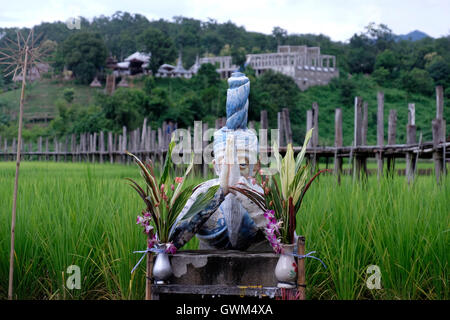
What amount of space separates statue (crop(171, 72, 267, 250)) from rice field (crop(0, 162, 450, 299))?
2.14ft

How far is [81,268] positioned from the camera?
3.96 meters

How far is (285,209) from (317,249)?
1143mm

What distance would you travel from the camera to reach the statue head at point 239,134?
3414mm

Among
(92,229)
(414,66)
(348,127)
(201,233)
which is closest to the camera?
(201,233)

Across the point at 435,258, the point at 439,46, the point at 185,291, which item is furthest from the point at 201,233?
the point at 439,46

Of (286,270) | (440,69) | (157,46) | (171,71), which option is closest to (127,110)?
(157,46)

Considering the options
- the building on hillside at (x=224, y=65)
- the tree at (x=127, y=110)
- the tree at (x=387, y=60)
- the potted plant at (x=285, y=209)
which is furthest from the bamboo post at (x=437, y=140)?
the building on hillside at (x=224, y=65)

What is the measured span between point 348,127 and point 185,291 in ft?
128

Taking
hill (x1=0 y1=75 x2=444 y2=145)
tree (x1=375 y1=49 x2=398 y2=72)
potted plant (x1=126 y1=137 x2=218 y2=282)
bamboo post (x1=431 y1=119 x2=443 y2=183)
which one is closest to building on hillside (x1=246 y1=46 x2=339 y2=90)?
hill (x1=0 y1=75 x2=444 y2=145)

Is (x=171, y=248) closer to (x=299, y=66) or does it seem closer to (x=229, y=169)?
(x=229, y=169)

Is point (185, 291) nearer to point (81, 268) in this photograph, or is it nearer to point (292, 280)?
point (292, 280)

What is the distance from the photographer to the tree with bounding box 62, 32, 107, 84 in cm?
4309

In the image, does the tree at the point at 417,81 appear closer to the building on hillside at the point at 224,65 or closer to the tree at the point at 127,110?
the building on hillside at the point at 224,65

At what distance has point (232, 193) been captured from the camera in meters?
3.30
